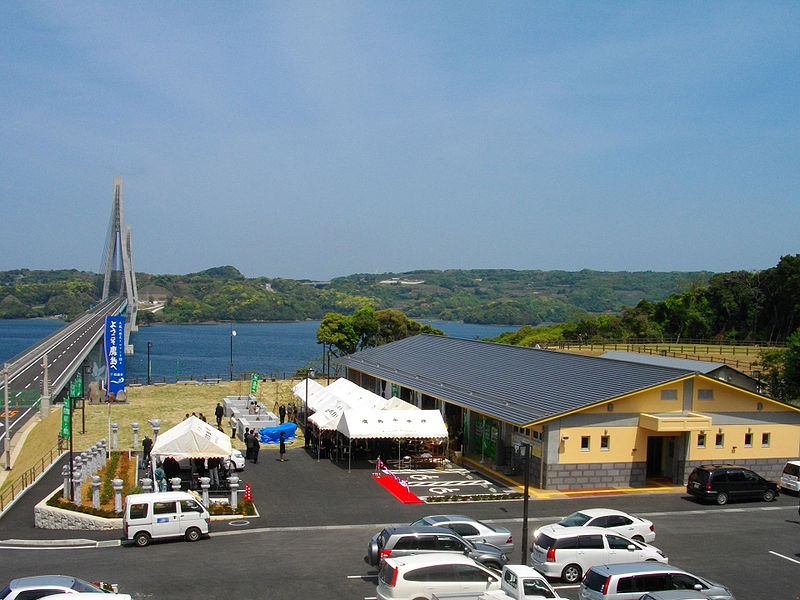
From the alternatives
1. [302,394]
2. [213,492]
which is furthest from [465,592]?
[302,394]

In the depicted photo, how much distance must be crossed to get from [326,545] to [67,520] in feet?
27.8

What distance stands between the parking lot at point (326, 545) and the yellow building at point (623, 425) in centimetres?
176

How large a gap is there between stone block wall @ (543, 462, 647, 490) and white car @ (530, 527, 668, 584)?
942cm

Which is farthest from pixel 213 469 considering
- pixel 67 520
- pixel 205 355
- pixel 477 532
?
pixel 205 355

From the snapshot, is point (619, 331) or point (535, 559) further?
point (619, 331)

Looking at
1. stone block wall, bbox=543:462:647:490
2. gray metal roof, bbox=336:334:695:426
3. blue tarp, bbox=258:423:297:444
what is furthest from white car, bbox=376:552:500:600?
blue tarp, bbox=258:423:297:444

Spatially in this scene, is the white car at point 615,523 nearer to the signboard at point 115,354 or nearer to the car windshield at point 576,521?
the car windshield at point 576,521

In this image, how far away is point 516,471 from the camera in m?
31.0

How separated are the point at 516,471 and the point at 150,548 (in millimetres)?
15847

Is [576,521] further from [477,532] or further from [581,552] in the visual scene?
[477,532]

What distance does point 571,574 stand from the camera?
59.1 feet

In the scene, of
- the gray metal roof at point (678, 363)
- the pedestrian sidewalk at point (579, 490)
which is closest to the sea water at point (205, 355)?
the gray metal roof at point (678, 363)

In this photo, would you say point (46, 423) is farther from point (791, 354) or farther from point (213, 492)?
point (791, 354)

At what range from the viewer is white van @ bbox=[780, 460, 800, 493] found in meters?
28.7
